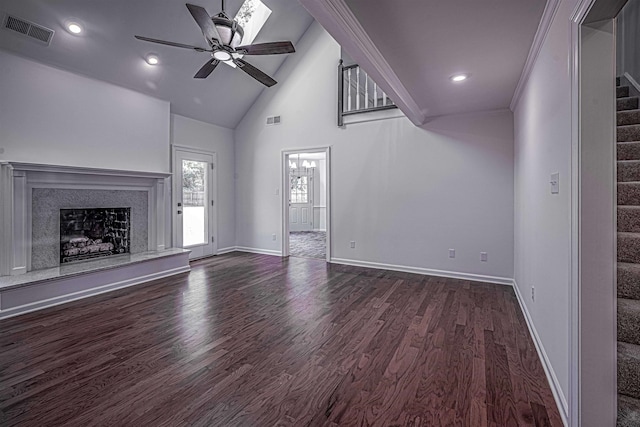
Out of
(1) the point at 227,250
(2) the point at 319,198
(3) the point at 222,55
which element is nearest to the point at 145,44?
(3) the point at 222,55

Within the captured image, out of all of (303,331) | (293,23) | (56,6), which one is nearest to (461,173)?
(303,331)

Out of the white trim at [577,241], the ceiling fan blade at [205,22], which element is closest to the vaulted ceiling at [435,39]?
the white trim at [577,241]

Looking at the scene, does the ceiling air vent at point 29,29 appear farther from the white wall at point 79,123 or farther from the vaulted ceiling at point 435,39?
the vaulted ceiling at point 435,39

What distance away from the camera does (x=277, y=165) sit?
20.0 ft

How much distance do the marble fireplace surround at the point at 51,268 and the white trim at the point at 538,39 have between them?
4.88 metres

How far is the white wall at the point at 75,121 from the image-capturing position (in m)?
3.46

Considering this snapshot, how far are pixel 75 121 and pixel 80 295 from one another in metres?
2.25

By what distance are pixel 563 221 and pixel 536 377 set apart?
110cm

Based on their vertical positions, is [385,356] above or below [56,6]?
below

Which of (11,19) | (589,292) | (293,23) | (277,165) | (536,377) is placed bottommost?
(536,377)

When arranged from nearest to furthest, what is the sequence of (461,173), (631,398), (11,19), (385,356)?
1. (631,398)
2. (385,356)
3. (11,19)
4. (461,173)

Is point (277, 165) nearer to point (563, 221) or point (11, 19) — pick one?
point (11, 19)

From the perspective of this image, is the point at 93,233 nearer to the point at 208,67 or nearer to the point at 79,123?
the point at 79,123

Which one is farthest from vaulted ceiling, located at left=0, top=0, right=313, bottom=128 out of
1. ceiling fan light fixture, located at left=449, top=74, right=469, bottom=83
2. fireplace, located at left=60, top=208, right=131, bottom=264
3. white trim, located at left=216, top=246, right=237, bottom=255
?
ceiling fan light fixture, located at left=449, top=74, right=469, bottom=83
